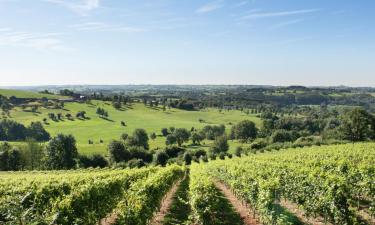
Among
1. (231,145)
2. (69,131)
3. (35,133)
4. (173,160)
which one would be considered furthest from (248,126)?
(35,133)

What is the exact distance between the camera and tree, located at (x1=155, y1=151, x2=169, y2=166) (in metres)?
103

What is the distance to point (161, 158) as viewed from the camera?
10419cm

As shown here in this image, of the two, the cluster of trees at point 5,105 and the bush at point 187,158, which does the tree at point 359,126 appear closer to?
the bush at point 187,158

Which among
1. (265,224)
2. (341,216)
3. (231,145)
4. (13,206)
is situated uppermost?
(13,206)

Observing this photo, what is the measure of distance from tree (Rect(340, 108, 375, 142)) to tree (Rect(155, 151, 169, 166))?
52232 mm

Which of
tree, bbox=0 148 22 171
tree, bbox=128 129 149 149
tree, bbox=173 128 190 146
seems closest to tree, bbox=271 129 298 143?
tree, bbox=173 128 190 146

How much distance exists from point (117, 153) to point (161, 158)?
12564 millimetres

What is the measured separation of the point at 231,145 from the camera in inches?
5172

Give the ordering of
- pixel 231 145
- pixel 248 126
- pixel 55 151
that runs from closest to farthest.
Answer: pixel 55 151 → pixel 231 145 → pixel 248 126

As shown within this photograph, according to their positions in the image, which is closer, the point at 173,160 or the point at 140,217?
the point at 140,217

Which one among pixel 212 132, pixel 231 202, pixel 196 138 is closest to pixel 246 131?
pixel 212 132

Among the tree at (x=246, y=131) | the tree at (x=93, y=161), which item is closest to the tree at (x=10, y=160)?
the tree at (x=93, y=161)

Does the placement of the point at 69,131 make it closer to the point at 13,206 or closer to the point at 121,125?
the point at 121,125

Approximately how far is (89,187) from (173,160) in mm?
78483
